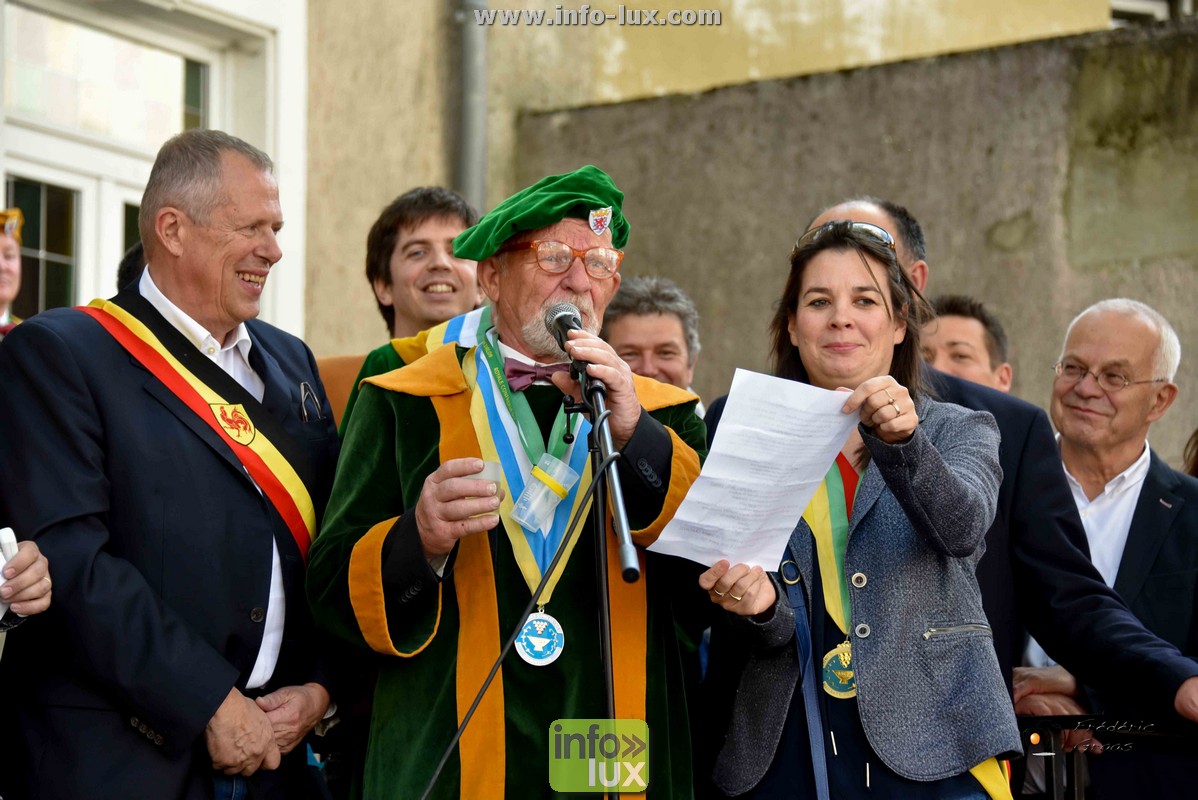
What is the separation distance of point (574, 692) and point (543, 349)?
0.75m

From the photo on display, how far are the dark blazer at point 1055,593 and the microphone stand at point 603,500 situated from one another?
0.88 metres

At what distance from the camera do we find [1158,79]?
7633mm

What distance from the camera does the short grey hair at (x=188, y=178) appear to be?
12.2 feet

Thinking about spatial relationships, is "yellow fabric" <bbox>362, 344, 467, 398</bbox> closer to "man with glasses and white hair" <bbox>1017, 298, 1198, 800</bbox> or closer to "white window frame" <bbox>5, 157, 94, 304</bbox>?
"man with glasses and white hair" <bbox>1017, 298, 1198, 800</bbox>

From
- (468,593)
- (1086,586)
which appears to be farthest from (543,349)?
(1086,586)

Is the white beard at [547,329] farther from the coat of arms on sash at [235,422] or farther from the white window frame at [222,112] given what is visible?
the white window frame at [222,112]

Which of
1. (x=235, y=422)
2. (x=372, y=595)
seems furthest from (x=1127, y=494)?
(x=235, y=422)

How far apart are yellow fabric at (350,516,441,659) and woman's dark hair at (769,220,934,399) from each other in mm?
1023

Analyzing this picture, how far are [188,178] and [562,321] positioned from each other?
3.72 ft

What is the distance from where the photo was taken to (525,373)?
3502 mm

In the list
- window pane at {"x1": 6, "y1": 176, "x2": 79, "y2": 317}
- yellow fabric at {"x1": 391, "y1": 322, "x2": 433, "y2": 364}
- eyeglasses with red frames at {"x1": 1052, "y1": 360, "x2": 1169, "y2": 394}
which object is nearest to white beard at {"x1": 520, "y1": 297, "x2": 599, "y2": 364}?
yellow fabric at {"x1": 391, "y1": 322, "x2": 433, "y2": 364}

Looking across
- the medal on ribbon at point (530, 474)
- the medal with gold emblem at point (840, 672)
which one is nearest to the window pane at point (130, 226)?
the medal on ribbon at point (530, 474)

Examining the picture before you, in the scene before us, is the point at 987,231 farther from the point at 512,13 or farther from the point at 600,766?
the point at 600,766

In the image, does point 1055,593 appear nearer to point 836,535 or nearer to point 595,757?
point 836,535
